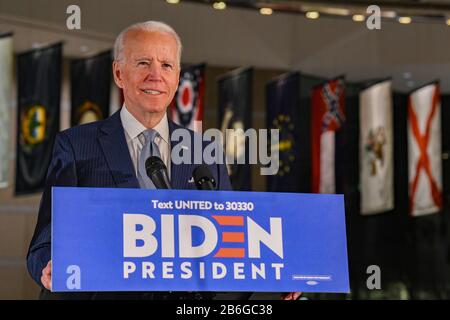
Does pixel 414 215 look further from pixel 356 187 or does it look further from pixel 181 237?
pixel 181 237

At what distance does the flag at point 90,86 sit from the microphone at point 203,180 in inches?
109

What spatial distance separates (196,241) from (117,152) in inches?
30.0

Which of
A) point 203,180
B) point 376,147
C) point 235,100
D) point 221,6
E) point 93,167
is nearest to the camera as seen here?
point 203,180

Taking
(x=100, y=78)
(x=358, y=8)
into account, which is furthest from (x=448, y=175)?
Answer: (x=100, y=78)

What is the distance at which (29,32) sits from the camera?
8.12 meters

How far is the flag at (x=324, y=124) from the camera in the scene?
9.80 metres

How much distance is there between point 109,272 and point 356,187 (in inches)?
279

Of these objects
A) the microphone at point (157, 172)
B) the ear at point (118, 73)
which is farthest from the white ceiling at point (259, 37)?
the microphone at point (157, 172)

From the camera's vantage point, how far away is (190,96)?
24.2 feet

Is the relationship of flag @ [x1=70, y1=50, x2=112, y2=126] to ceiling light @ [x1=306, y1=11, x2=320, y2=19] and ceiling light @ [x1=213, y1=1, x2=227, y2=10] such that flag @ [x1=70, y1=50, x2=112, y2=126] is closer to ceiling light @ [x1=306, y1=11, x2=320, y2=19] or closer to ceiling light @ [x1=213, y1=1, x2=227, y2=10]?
ceiling light @ [x1=213, y1=1, x2=227, y2=10]

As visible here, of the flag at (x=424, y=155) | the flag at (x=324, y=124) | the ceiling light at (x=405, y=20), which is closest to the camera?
the ceiling light at (x=405, y=20)

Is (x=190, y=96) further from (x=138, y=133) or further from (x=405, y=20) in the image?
(x=405, y=20)

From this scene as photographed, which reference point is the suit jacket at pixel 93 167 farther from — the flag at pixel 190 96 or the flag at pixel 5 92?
the flag at pixel 5 92

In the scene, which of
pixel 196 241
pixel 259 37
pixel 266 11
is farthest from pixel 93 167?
pixel 266 11
